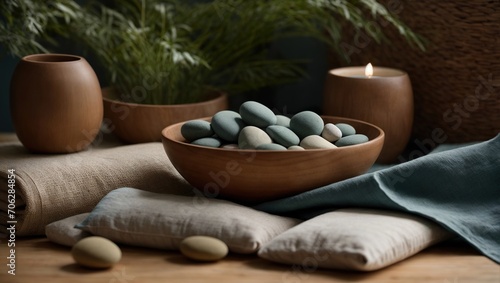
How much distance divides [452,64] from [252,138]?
344 mm

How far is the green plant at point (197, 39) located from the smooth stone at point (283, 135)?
0.67 ft

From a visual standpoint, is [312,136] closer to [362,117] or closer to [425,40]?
[362,117]

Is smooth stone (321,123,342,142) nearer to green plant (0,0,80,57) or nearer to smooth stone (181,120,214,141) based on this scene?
smooth stone (181,120,214,141)

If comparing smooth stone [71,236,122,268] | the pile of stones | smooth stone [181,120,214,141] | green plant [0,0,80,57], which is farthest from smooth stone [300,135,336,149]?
green plant [0,0,80,57]

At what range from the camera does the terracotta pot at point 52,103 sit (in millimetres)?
831

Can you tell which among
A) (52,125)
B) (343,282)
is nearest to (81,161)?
(52,125)

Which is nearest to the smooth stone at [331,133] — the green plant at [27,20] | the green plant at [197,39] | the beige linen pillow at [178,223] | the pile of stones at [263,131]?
the pile of stones at [263,131]

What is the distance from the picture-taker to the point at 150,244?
0.71 m

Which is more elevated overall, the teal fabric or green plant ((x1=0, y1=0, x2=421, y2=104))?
green plant ((x1=0, y1=0, x2=421, y2=104))

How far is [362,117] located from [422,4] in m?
0.17

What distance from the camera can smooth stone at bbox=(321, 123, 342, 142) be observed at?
791mm

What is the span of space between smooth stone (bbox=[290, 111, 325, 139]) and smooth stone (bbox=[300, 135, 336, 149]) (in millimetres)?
15

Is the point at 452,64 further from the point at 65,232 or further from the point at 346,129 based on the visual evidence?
the point at 65,232

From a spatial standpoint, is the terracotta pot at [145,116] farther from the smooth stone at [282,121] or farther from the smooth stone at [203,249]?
the smooth stone at [203,249]
